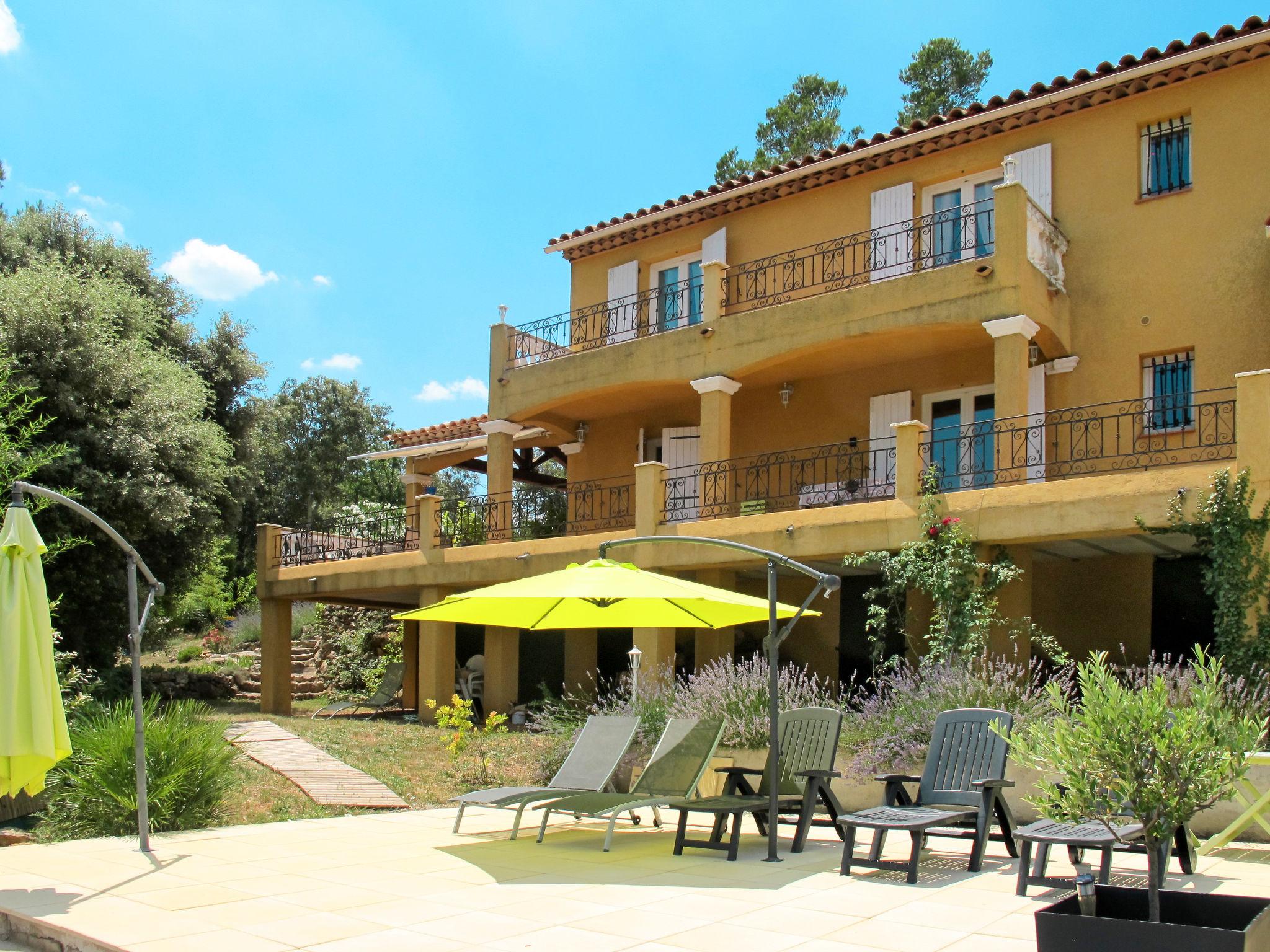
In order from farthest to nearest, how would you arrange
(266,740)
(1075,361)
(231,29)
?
(231,29), (1075,361), (266,740)

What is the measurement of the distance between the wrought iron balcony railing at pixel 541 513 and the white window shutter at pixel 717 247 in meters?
3.95

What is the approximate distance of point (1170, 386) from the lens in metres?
14.5

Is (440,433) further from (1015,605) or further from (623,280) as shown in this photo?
(1015,605)

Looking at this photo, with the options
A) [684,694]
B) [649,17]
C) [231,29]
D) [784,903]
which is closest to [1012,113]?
[649,17]

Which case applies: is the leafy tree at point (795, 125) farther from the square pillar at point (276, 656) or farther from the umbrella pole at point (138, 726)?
the umbrella pole at point (138, 726)

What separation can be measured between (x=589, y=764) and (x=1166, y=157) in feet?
37.1

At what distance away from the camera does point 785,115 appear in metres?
34.8

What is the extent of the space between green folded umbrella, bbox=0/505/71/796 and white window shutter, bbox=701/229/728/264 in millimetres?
12774

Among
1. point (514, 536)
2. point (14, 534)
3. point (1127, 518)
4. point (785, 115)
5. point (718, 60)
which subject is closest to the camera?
point (14, 534)

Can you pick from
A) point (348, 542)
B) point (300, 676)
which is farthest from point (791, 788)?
point (300, 676)

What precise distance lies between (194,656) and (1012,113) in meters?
23.2

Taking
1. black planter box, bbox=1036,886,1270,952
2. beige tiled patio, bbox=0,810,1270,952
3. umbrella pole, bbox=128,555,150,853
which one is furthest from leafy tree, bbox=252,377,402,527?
black planter box, bbox=1036,886,1270,952

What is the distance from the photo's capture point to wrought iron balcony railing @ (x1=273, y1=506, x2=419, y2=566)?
2111 centimetres

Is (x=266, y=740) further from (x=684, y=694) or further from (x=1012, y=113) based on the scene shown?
(x=1012, y=113)
